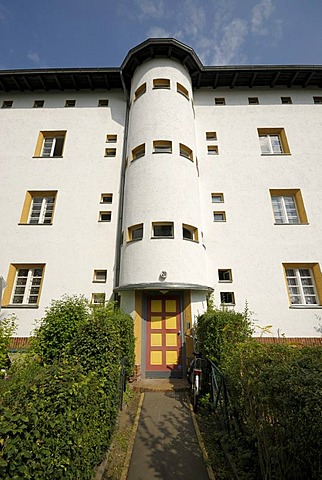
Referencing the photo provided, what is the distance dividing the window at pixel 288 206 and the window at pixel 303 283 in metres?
2.20

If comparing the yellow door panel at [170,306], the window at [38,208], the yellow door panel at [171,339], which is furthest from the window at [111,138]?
the yellow door panel at [171,339]

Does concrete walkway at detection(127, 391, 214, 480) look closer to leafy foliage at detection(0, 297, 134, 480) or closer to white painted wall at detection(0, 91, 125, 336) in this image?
leafy foliage at detection(0, 297, 134, 480)

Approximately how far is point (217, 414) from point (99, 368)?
313 centimetres

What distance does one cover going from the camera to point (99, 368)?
11.9ft

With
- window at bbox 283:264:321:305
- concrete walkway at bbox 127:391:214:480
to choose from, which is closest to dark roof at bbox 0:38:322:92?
window at bbox 283:264:321:305

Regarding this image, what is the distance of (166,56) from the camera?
12.6m

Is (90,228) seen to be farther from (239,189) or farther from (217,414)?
(217,414)

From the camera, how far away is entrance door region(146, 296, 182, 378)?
7.89m

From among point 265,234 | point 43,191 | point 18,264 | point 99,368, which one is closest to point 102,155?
point 43,191

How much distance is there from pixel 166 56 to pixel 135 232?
33.8 feet

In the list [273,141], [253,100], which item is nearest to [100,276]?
[273,141]

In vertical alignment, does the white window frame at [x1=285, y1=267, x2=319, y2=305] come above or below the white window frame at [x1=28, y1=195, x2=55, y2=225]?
below

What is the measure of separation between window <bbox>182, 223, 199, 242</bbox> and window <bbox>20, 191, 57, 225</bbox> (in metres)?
6.34

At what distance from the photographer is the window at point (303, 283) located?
9664mm
